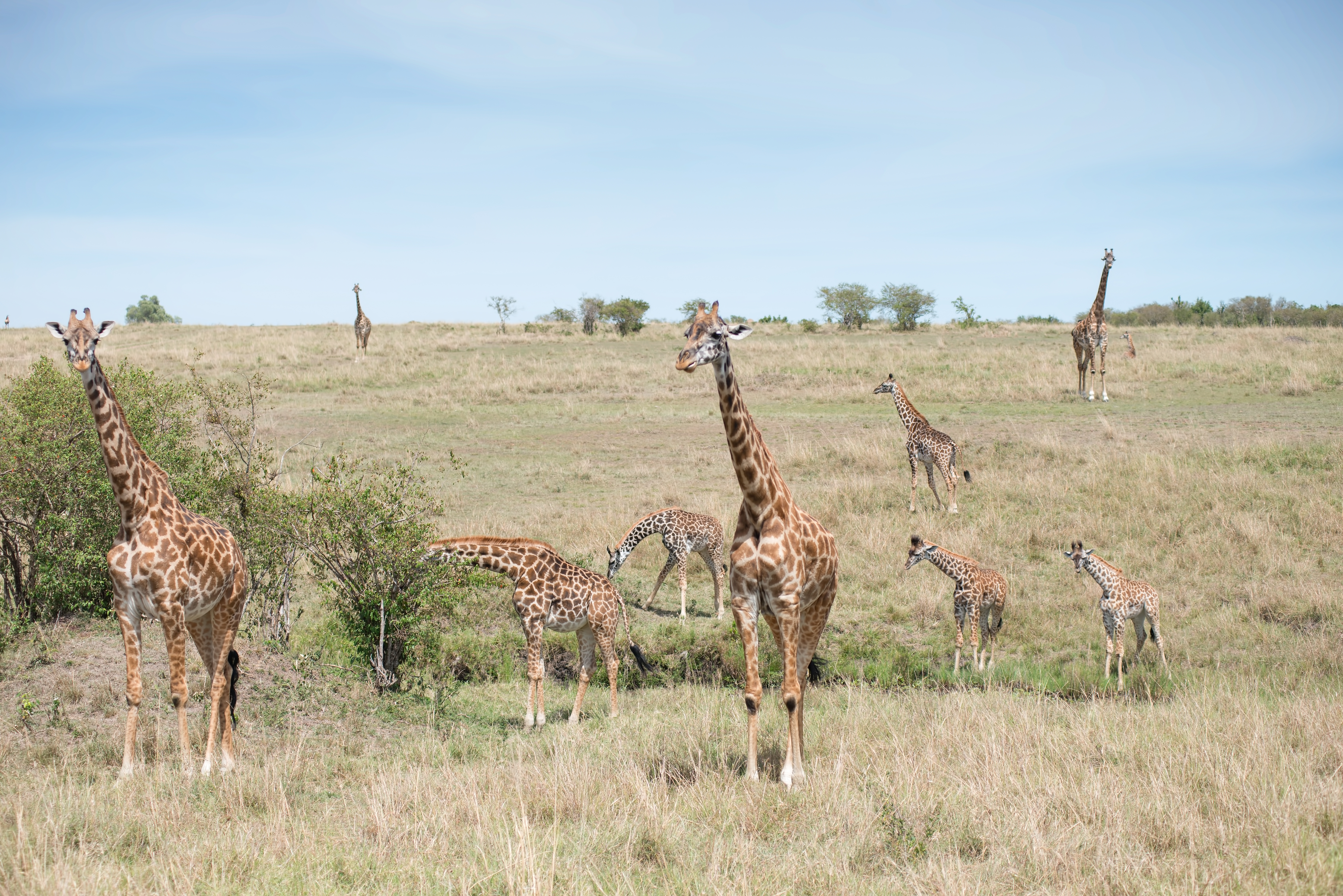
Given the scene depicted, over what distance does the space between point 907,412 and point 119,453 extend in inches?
528

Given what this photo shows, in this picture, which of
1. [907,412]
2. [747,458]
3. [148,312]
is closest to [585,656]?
[747,458]

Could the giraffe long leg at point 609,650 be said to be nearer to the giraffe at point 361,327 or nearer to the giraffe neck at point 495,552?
the giraffe neck at point 495,552

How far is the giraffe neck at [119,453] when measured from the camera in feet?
23.4

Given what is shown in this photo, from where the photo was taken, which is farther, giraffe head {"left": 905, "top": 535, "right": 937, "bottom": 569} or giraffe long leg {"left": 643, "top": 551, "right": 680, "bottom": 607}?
giraffe long leg {"left": 643, "top": 551, "right": 680, "bottom": 607}

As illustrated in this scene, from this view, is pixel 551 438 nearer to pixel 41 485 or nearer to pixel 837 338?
pixel 41 485

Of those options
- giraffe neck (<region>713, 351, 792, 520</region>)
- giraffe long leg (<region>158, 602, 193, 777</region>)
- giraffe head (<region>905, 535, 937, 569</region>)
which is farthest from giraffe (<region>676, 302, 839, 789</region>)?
giraffe head (<region>905, 535, 937, 569</region>)

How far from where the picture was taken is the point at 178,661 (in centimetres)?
716

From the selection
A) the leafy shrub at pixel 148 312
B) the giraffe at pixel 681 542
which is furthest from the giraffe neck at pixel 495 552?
the leafy shrub at pixel 148 312

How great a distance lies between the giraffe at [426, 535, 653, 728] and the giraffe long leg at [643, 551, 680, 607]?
2610 mm

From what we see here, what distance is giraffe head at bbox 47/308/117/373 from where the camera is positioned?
22.5 feet

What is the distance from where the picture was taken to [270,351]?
131ft

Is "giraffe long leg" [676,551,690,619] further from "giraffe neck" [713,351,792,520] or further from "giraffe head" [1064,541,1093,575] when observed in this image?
"giraffe neck" [713,351,792,520]

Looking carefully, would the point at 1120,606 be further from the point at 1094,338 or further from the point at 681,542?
the point at 1094,338

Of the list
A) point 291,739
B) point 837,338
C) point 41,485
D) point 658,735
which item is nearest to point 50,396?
point 41,485
